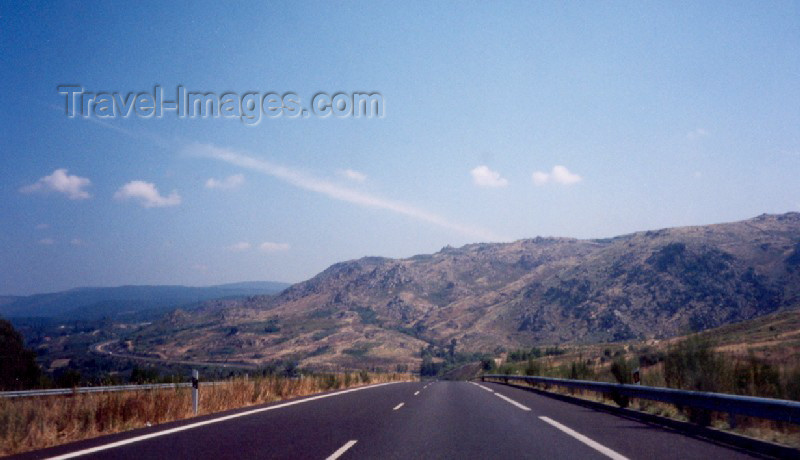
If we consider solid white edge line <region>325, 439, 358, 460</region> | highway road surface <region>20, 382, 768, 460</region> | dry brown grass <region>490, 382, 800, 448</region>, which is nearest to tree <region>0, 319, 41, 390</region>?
highway road surface <region>20, 382, 768, 460</region>

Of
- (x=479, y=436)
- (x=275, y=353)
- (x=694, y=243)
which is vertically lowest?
(x=275, y=353)

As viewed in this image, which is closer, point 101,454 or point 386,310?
point 101,454

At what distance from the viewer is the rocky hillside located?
92.2m

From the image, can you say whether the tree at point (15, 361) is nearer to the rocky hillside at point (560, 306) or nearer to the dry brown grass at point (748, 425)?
the dry brown grass at point (748, 425)

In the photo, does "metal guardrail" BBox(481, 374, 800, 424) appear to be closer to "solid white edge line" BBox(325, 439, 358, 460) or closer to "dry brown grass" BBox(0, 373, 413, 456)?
"solid white edge line" BBox(325, 439, 358, 460)

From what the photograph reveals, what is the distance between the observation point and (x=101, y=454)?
731 cm

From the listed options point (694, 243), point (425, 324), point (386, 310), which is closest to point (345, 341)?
point (425, 324)

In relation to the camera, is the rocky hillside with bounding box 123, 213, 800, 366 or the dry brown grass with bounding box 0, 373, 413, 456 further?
the rocky hillside with bounding box 123, 213, 800, 366

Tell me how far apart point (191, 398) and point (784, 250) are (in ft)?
402

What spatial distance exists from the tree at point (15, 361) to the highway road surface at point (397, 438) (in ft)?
141

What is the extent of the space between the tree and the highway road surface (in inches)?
1695

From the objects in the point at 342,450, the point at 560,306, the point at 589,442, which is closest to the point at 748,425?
the point at 589,442

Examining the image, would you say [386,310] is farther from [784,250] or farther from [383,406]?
[383,406]

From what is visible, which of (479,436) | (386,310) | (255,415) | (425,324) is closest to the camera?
(479,436)
